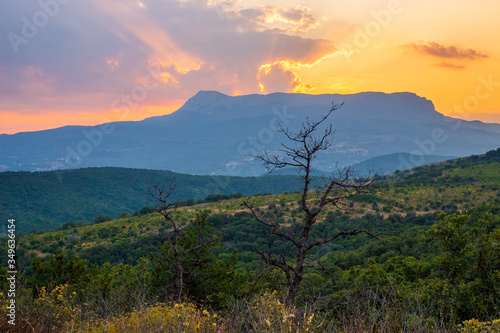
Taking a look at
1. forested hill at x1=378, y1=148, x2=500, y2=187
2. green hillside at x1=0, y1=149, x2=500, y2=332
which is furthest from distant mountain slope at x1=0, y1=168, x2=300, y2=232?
forested hill at x1=378, y1=148, x2=500, y2=187

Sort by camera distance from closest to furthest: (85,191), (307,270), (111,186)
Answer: (307,270), (85,191), (111,186)

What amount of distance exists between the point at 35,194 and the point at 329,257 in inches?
3836

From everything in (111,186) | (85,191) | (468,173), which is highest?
(468,173)

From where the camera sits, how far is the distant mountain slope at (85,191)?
89.8m

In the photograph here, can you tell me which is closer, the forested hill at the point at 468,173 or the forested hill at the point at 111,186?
the forested hill at the point at 468,173

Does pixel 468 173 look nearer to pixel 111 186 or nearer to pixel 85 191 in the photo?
pixel 85 191

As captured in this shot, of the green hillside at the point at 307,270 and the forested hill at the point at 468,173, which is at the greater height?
the forested hill at the point at 468,173

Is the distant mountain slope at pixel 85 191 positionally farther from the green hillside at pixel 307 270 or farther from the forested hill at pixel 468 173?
the forested hill at pixel 468 173

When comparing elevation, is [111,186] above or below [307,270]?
above

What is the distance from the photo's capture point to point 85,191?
11644 centimetres

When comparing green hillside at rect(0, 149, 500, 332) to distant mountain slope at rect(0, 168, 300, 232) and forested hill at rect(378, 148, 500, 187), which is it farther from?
distant mountain slope at rect(0, 168, 300, 232)

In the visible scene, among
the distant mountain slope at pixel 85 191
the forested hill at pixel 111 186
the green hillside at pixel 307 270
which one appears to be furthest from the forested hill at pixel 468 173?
→ the distant mountain slope at pixel 85 191

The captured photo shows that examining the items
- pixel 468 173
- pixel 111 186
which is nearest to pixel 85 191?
pixel 111 186

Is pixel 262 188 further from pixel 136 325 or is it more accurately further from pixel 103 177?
pixel 136 325
